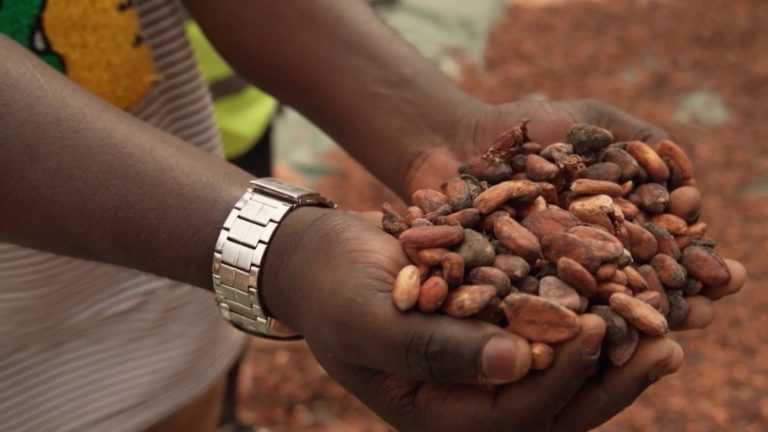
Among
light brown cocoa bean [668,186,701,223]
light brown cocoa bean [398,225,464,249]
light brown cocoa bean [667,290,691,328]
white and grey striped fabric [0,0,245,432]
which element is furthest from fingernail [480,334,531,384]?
white and grey striped fabric [0,0,245,432]

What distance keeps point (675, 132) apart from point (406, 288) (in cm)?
194

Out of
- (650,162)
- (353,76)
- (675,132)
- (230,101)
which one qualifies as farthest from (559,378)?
(675,132)

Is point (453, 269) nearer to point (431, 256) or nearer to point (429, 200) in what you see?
point (431, 256)

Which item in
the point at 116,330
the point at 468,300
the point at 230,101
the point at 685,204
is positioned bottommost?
the point at 116,330

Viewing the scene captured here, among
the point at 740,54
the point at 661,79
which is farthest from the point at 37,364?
the point at 740,54

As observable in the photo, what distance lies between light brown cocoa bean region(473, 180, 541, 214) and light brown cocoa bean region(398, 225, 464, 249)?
72 millimetres

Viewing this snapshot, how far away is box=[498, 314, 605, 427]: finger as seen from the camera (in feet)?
2.27

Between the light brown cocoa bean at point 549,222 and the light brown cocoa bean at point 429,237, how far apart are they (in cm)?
8

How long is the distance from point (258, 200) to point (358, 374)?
17 cm

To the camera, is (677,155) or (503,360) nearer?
(503,360)

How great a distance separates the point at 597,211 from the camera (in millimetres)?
839

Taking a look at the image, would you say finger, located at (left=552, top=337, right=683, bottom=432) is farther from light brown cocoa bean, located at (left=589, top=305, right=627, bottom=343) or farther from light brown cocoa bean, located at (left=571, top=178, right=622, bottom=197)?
light brown cocoa bean, located at (left=571, top=178, right=622, bottom=197)

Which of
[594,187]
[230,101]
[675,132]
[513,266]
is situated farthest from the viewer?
[675,132]

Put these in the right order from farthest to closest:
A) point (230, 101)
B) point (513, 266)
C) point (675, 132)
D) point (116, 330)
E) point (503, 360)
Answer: point (675, 132)
point (230, 101)
point (116, 330)
point (513, 266)
point (503, 360)
